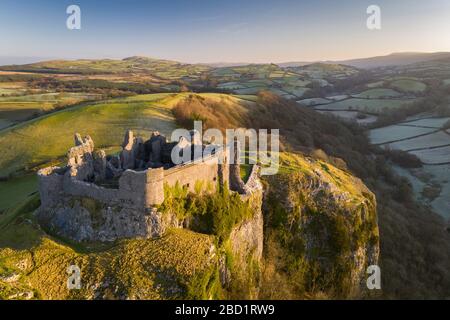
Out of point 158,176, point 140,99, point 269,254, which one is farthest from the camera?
point 140,99

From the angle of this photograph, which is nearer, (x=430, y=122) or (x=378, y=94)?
(x=430, y=122)

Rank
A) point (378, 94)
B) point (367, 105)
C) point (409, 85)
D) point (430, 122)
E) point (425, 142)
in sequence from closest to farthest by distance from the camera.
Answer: point (425, 142) < point (430, 122) < point (367, 105) < point (378, 94) < point (409, 85)

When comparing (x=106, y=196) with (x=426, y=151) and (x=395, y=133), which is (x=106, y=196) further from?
(x=395, y=133)

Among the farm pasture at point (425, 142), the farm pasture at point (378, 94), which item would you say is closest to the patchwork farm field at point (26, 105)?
the farm pasture at point (425, 142)

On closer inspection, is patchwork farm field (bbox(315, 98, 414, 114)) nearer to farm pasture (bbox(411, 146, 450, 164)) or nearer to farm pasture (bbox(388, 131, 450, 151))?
farm pasture (bbox(388, 131, 450, 151))

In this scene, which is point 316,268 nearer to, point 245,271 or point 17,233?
point 245,271

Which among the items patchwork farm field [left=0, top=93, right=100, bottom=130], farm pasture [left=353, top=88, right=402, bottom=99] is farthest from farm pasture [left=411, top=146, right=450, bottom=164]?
patchwork farm field [left=0, top=93, right=100, bottom=130]

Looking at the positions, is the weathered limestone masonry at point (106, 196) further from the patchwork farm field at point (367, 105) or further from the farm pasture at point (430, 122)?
the patchwork farm field at point (367, 105)

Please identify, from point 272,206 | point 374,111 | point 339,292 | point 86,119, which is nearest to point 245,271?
point 272,206

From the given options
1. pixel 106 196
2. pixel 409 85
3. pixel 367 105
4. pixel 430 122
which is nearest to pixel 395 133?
pixel 430 122
